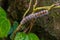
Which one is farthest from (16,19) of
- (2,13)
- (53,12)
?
(53,12)

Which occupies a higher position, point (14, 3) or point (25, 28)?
point (14, 3)

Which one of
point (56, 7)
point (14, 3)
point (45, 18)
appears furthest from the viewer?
point (14, 3)

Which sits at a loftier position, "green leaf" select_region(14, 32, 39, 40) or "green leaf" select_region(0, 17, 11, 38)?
"green leaf" select_region(0, 17, 11, 38)

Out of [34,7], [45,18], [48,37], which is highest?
[34,7]

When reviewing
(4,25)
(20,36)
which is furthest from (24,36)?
(4,25)

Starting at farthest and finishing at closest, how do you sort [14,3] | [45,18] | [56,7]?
[14,3], [45,18], [56,7]

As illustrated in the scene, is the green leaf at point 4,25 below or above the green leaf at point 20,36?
above

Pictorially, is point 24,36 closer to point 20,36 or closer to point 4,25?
point 20,36

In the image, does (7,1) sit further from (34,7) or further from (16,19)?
(34,7)

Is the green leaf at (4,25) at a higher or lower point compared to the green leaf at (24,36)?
higher

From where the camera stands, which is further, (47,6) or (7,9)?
(7,9)

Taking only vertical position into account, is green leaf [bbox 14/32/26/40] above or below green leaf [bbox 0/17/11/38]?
below
